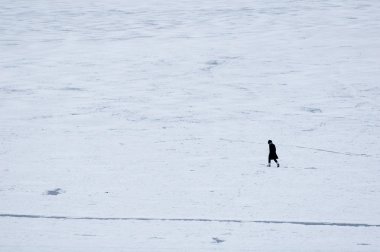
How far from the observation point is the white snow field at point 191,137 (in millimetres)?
5711

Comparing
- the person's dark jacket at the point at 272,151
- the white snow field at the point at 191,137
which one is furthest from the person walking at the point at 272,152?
the white snow field at the point at 191,137

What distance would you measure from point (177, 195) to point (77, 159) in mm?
2175

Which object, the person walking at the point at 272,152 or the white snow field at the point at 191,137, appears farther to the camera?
the person walking at the point at 272,152

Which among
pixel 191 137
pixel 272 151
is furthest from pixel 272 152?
pixel 191 137

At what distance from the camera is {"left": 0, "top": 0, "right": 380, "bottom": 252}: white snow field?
5.71 meters

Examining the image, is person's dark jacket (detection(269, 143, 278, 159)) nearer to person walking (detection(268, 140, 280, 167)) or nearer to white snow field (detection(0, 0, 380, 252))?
person walking (detection(268, 140, 280, 167))

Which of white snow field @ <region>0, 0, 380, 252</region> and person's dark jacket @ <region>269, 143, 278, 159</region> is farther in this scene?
person's dark jacket @ <region>269, 143, 278, 159</region>

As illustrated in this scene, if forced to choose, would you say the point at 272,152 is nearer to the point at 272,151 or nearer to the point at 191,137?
the point at 272,151

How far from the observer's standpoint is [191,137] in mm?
8891

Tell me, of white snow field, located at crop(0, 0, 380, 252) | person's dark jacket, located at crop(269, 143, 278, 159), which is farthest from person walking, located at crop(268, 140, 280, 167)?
white snow field, located at crop(0, 0, 380, 252)

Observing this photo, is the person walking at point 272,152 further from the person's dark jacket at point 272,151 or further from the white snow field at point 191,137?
the white snow field at point 191,137

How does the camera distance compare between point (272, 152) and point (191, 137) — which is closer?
point (272, 152)

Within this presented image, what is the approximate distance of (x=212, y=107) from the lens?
10508 millimetres

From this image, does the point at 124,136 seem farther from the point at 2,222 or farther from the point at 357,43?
the point at 357,43
